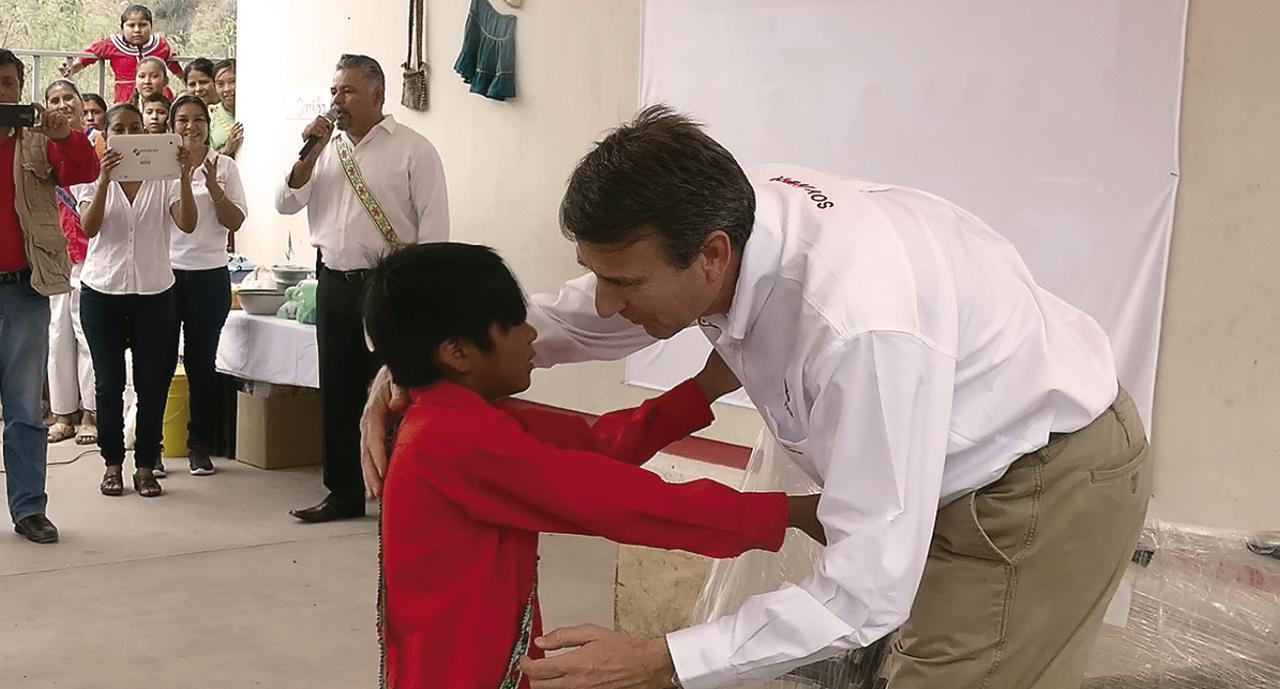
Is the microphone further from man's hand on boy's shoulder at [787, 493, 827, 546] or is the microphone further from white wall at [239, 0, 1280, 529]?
man's hand on boy's shoulder at [787, 493, 827, 546]

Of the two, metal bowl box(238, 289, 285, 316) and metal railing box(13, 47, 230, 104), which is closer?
metal bowl box(238, 289, 285, 316)

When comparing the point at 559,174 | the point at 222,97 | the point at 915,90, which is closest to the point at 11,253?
the point at 559,174

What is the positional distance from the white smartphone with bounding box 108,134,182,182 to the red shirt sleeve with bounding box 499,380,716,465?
3.69 m

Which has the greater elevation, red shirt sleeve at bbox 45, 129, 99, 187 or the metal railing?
the metal railing

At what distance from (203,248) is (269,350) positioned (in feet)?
1.70

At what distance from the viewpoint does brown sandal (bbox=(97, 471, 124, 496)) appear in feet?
18.0

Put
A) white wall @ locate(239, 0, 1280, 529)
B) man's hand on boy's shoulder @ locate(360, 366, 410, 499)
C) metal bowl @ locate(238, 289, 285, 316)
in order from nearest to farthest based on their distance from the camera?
man's hand on boy's shoulder @ locate(360, 366, 410, 499)
white wall @ locate(239, 0, 1280, 529)
metal bowl @ locate(238, 289, 285, 316)

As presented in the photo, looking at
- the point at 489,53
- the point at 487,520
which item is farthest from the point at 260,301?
the point at 487,520

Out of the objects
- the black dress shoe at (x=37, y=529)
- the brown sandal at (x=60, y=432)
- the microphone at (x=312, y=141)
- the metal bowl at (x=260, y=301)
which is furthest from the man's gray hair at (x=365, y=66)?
the brown sandal at (x=60, y=432)

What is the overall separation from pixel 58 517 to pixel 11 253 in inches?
Result: 46.2

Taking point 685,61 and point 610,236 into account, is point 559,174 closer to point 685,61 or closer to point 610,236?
point 685,61

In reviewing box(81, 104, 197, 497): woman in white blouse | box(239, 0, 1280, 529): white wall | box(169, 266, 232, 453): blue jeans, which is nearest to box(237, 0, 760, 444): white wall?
box(239, 0, 1280, 529): white wall

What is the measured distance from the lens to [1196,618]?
2084 millimetres

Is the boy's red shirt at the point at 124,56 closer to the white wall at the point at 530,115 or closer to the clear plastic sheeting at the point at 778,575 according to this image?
the white wall at the point at 530,115
